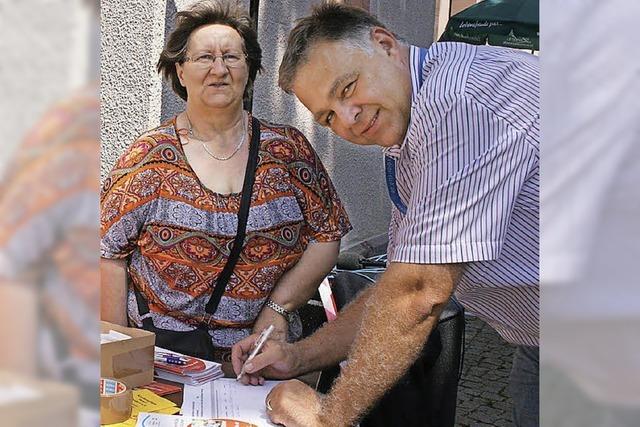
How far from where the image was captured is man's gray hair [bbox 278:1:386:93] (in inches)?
72.9

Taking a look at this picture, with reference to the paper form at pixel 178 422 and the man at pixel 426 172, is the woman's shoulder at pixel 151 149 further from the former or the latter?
the paper form at pixel 178 422

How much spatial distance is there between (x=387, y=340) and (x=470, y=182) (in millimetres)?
391

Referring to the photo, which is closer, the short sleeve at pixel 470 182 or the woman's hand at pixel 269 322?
the short sleeve at pixel 470 182

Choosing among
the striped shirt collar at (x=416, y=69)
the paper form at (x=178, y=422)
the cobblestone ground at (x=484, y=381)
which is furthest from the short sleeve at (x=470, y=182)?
the cobblestone ground at (x=484, y=381)

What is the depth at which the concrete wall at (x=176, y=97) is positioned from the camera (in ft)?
11.3

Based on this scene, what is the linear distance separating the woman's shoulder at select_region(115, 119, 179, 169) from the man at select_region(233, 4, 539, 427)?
67 cm

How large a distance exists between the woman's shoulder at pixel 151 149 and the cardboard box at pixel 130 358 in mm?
718

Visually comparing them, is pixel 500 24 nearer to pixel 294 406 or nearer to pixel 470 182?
pixel 470 182

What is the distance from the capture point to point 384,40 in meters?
1.86

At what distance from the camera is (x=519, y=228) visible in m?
1.66
